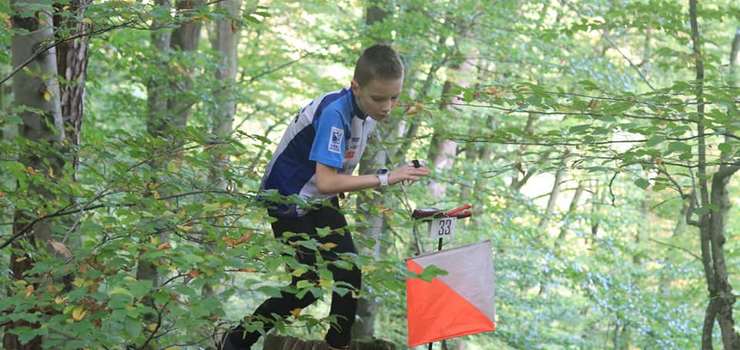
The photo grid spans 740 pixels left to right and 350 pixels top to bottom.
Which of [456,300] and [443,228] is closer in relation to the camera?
[443,228]

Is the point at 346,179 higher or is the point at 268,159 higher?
the point at 346,179

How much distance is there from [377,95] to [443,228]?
694mm

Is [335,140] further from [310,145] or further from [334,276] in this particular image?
[334,276]

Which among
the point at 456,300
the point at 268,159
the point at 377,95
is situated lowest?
the point at 456,300

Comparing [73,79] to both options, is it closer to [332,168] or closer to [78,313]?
[332,168]

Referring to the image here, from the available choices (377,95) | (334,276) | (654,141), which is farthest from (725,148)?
(334,276)

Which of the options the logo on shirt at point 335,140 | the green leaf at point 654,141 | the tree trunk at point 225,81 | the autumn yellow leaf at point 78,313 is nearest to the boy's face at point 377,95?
the logo on shirt at point 335,140

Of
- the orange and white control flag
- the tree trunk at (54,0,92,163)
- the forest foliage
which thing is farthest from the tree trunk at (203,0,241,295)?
the orange and white control flag

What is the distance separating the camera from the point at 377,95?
3.15 meters

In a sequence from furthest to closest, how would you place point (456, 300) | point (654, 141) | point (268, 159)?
1. point (268, 159)
2. point (456, 300)
3. point (654, 141)

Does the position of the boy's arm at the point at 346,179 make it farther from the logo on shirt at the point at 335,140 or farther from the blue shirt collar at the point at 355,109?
the blue shirt collar at the point at 355,109

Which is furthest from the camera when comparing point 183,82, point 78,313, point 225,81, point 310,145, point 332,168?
point 225,81

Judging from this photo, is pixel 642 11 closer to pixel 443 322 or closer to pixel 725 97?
pixel 725 97

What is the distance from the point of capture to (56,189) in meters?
3.11
